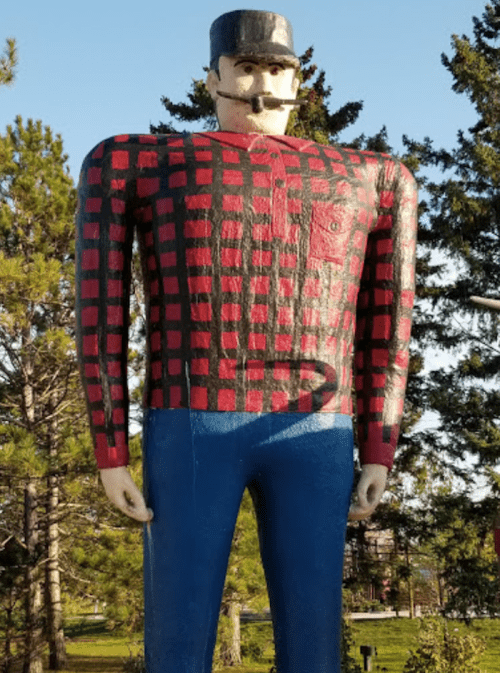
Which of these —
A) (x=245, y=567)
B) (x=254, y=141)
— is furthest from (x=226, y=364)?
(x=245, y=567)

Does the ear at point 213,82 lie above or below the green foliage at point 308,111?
below

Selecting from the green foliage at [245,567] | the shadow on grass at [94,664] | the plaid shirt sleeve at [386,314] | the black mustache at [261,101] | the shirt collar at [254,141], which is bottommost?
the shadow on grass at [94,664]

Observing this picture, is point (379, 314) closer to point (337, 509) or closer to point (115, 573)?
point (337, 509)

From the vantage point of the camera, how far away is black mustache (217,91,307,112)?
307cm

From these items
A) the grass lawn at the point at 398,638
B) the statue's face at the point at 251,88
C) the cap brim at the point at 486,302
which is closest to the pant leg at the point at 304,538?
the cap brim at the point at 486,302

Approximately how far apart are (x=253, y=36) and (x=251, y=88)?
0.17 m

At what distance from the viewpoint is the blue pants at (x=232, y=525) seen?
2748 millimetres

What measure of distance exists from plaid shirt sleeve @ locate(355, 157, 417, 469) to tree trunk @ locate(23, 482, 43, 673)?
7995 millimetres

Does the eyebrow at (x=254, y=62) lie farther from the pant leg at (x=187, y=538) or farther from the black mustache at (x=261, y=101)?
the pant leg at (x=187, y=538)

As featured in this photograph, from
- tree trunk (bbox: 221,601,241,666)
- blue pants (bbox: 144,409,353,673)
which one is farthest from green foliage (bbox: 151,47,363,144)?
blue pants (bbox: 144,409,353,673)

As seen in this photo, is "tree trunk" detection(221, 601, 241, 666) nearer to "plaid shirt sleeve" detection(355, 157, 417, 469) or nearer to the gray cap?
"plaid shirt sleeve" detection(355, 157, 417, 469)

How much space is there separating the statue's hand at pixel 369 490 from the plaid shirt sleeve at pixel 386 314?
49 millimetres

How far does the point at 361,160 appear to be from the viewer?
3.13 metres

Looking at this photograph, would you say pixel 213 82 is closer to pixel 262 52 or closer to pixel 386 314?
pixel 262 52
